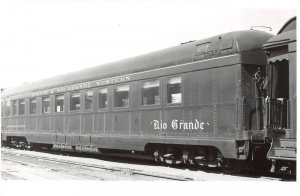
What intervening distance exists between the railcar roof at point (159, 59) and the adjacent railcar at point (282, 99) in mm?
791

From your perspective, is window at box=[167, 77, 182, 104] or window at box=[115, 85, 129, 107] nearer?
window at box=[167, 77, 182, 104]

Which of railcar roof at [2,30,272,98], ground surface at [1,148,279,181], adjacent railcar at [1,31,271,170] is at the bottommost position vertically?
ground surface at [1,148,279,181]

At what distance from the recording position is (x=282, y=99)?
33.9 ft

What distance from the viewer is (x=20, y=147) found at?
22.9 meters

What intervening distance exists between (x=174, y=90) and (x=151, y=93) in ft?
3.19

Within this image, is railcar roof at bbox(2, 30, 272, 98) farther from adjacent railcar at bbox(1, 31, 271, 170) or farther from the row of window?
the row of window

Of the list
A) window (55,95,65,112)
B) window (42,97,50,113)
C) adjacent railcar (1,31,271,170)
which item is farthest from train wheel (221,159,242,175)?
window (42,97,50,113)

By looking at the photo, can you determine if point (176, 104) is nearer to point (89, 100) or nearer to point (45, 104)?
point (89, 100)

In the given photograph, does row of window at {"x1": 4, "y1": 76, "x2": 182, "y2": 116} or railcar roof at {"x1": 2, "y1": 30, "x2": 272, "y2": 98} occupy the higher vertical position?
railcar roof at {"x1": 2, "y1": 30, "x2": 272, "y2": 98}

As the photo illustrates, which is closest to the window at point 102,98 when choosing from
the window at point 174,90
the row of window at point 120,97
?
the row of window at point 120,97

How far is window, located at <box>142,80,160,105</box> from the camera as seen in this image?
42.4 ft

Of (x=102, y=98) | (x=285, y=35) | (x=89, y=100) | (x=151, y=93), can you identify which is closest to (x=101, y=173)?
(x=151, y=93)

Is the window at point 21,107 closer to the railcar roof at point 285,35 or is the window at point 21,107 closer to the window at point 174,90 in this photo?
the window at point 174,90

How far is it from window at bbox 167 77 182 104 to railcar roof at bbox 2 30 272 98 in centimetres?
48
